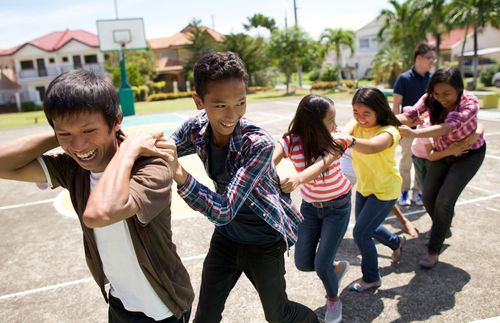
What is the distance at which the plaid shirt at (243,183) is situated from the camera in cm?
206

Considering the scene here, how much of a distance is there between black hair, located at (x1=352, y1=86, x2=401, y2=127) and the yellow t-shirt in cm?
9

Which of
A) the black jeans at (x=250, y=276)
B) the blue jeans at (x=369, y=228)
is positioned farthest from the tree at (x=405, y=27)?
the black jeans at (x=250, y=276)

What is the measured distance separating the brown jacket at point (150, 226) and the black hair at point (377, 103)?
231 cm

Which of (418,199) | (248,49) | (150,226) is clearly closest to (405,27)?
(248,49)

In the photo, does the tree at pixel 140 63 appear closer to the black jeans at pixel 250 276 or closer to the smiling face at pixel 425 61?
the smiling face at pixel 425 61

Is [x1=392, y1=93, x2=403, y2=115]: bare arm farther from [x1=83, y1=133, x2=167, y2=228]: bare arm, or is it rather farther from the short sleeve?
[x1=83, y1=133, x2=167, y2=228]: bare arm

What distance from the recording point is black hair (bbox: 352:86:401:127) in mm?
3615

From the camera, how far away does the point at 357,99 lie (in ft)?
12.1

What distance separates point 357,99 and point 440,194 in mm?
1417

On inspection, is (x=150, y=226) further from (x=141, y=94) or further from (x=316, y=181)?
(x=141, y=94)

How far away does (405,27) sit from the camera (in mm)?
35344

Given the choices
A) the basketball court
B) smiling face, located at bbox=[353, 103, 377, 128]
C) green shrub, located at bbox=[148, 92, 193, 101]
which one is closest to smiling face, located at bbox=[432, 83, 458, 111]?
smiling face, located at bbox=[353, 103, 377, 128]

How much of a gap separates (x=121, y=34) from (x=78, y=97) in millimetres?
27530

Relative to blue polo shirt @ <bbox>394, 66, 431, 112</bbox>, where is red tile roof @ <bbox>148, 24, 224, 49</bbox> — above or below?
above
